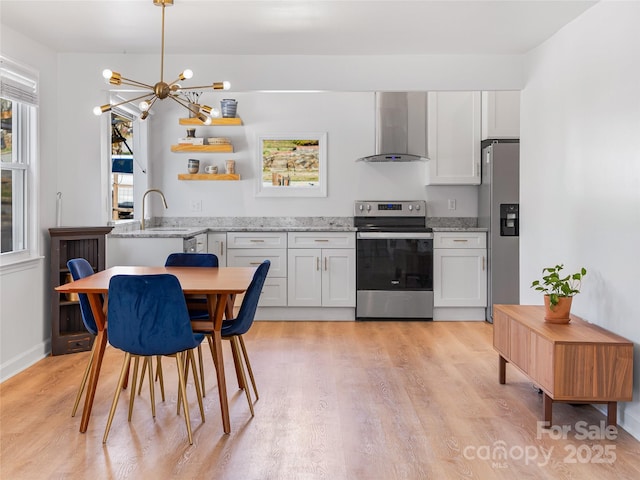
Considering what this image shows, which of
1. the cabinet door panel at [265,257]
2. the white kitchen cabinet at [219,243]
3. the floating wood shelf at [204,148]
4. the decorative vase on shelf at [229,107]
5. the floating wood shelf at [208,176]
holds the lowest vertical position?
the cabinet door panel at [265,257]

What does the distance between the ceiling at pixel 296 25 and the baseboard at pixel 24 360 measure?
214cm

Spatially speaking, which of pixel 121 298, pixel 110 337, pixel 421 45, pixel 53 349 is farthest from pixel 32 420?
pixel 421 45

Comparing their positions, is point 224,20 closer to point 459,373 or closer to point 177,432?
point 177,432

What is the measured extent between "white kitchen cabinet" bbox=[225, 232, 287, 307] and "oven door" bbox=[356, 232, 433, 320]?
0.79 metres

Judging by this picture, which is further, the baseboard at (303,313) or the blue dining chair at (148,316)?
the baseboard at (303,313)

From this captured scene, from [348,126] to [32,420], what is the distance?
14.3 ft

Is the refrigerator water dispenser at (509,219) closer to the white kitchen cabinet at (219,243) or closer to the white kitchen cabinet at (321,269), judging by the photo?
the white kitchen cabinet at (321,269)

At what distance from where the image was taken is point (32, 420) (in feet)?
10.1

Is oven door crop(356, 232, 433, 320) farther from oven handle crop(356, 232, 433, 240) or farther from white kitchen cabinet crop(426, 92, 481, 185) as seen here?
white kitchen cabinet crop(426, 92, 481, 185)

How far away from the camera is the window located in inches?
153

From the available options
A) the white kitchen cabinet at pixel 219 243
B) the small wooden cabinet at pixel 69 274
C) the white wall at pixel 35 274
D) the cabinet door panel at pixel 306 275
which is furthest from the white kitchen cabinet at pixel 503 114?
the white wall at pixel 35 274

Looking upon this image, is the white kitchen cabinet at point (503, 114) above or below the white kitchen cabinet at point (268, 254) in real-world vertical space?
above

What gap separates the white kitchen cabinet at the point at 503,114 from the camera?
18.9 feet

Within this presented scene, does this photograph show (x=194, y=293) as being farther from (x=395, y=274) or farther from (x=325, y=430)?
(x=395, y=274)
